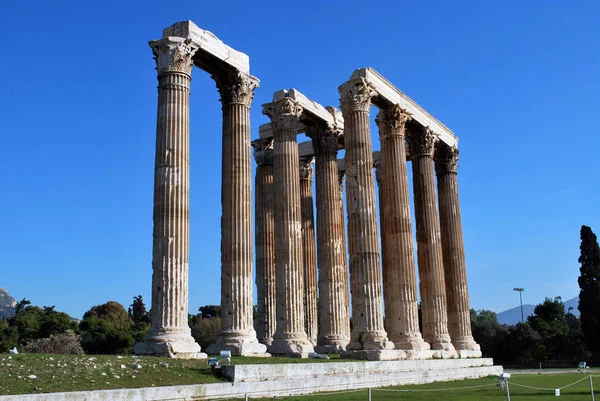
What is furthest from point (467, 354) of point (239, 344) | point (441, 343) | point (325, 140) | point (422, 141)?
point (239, 344)

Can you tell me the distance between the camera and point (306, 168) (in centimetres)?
4891

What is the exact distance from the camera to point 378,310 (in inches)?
1430

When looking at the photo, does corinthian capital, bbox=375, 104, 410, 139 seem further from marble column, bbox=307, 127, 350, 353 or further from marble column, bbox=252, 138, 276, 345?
marble column, bbox=252, 138, 276, 345

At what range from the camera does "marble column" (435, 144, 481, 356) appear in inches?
1854

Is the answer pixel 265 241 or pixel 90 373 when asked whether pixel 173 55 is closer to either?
pixel 265 241

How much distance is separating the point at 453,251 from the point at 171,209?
85.6ft

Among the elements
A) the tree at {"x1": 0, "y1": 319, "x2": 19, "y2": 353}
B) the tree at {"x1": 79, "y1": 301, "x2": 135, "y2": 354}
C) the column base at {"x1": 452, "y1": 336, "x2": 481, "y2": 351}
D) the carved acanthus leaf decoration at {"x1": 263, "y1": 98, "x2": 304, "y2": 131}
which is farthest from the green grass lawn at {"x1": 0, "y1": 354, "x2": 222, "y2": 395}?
the tree at {"x1": 79, "y1": 301, "x2": 135, "y2": 354}

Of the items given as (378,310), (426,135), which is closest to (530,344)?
(426,135)

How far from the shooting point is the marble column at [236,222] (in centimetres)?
3206

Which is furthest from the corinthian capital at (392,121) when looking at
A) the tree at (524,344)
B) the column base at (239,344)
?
the tree at (524,344)

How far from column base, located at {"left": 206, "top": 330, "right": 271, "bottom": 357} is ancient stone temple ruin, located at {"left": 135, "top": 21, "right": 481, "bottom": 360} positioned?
0.22 feet

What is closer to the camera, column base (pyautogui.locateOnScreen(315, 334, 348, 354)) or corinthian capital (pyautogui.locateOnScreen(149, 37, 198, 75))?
corinthian capital (pyautogui.locateOnScreen(149, 37, 198, 75))

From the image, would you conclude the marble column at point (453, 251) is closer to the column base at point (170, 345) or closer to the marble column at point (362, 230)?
the marble column at point (362, 230)

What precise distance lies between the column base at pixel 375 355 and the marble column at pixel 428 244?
8.08 metres
